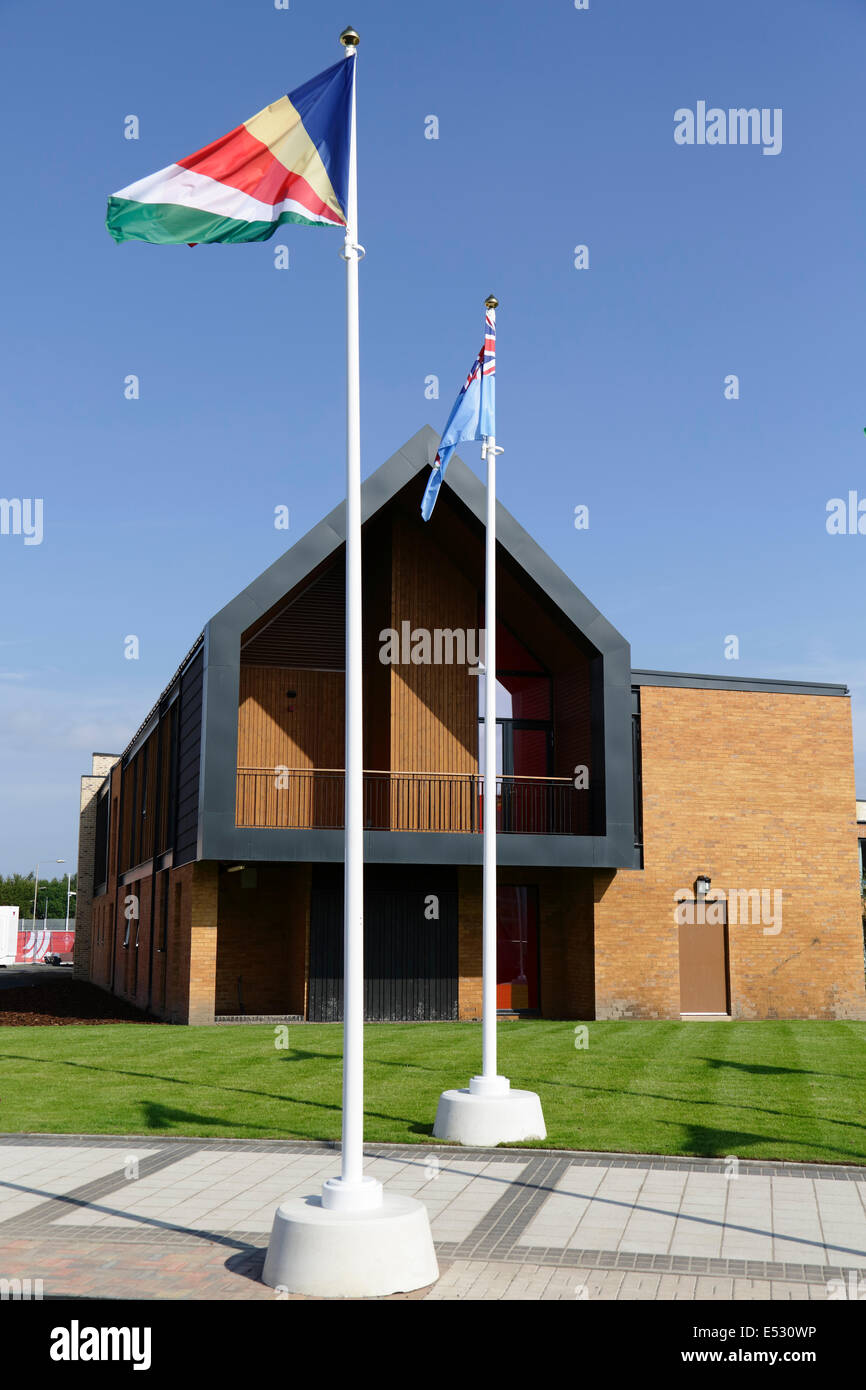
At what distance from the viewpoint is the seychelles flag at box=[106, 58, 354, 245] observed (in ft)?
24.6

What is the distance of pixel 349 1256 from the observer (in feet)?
20.1

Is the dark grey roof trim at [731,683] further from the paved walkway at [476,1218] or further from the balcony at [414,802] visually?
the paved walkway at [476,1218]

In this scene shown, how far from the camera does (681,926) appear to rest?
22234 mm

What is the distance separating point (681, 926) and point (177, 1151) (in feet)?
45.8

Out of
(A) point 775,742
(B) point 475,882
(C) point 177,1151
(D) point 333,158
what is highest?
(D) point 333,158

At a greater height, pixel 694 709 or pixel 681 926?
pixel 694 709

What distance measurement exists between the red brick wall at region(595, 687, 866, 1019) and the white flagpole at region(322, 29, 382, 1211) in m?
15.4

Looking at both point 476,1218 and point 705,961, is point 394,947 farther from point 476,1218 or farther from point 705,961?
point 476,1218

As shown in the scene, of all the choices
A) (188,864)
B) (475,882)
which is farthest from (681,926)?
(188,864)

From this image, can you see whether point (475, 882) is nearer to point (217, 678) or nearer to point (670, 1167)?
point (217, 678)

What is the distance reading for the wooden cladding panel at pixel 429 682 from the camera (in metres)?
22.2

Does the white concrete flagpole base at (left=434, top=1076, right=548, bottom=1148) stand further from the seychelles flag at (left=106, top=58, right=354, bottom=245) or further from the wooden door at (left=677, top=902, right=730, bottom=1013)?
the wooden door at (left=677, top=902, right=730, bottom=1013)
